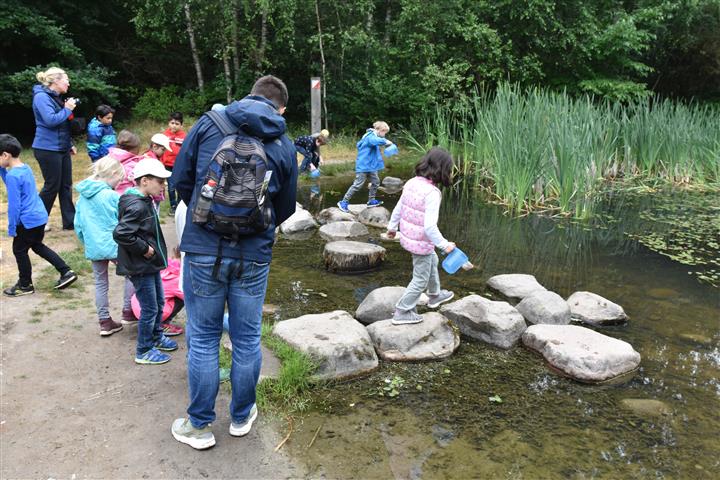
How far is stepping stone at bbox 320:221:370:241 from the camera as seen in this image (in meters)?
6.55

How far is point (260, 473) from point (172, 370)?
3.58 ft

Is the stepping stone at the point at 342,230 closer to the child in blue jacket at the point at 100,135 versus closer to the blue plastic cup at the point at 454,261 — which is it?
the child in blue jacket at the point at 100,135

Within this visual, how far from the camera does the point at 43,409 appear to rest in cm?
285

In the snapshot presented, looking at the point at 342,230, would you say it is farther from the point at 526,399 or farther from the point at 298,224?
the point at 526,399

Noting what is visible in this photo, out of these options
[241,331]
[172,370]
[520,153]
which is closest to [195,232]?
[241,331]

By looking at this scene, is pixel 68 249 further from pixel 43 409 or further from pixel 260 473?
pixel 260 473

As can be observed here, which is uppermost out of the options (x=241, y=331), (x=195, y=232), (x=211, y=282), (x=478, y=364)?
(x=195, y=232)

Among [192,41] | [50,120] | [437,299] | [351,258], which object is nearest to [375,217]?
[351,258]

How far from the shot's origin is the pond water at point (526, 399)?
264 cm

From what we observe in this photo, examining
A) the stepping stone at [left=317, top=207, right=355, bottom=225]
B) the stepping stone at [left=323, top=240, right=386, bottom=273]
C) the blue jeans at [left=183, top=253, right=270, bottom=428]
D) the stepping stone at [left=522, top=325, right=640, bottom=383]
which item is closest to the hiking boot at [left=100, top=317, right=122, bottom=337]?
the blue jeans at [left=183, top=253, right=270, bottom=428]

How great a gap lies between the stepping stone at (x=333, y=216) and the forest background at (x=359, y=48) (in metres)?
6.84

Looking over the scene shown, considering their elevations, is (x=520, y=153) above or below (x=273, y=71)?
below

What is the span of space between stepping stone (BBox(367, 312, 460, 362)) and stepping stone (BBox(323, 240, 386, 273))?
4.95 feet

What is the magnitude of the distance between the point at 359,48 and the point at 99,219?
13179 mm
